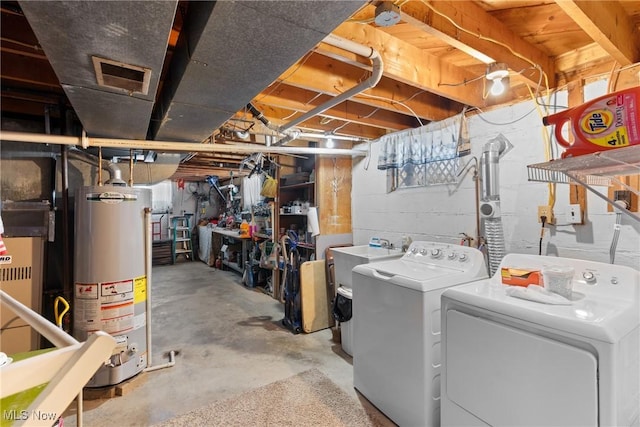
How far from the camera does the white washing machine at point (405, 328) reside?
1.74 metres

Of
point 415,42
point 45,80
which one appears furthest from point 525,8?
point 45,80

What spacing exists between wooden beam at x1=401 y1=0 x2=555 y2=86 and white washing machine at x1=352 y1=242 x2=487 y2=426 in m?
1.24

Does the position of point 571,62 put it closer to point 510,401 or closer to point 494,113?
point 494,113

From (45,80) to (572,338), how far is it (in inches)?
129

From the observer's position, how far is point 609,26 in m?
1.39

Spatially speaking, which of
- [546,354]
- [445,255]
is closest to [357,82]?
[445,255]

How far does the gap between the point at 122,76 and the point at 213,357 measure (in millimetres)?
2451

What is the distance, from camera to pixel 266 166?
4.91 meters

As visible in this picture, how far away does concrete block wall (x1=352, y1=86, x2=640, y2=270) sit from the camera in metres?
1.82

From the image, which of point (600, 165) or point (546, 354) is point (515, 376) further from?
point (600, 165)

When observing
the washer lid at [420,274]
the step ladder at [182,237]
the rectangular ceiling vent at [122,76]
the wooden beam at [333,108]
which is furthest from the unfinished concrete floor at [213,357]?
the step ladder at [182,237]

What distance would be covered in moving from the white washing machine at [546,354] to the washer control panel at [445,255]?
44cm

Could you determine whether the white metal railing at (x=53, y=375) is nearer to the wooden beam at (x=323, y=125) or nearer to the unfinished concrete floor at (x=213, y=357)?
the unfinished concrete floor at (x=213, y=357)

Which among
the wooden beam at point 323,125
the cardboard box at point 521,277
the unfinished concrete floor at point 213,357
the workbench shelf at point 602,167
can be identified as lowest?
the unfinished concrete floor at point 213,357
